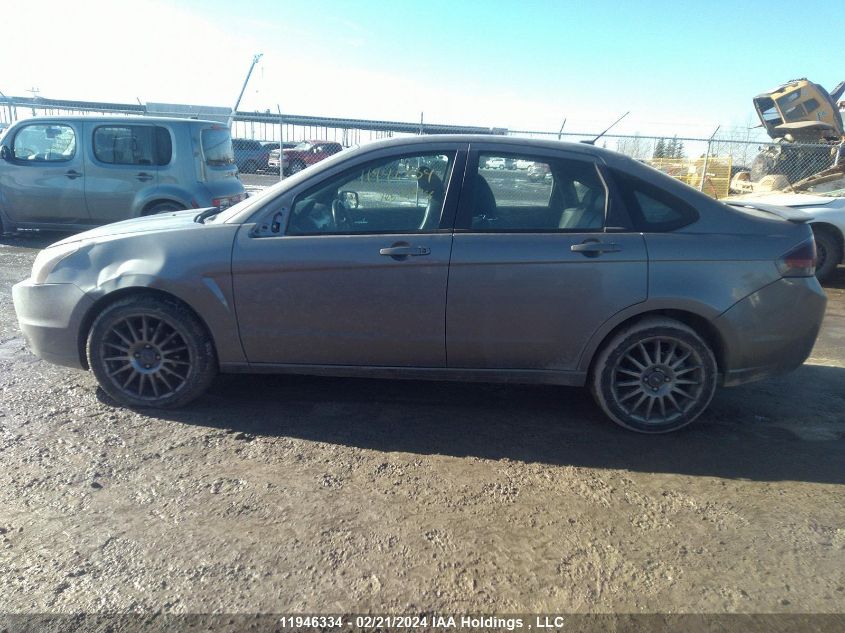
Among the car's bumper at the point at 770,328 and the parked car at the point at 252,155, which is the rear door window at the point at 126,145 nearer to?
the car's bumper at the point at 770,328

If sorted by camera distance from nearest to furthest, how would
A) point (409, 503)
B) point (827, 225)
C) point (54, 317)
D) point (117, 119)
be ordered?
point (409, 503), point (54, 317), point (827, 225), point (117, 119)

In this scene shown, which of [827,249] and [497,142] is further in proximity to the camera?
[827,249]

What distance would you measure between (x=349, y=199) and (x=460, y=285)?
89cm

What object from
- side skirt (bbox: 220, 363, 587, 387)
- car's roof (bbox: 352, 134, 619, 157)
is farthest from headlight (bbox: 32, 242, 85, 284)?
car's roof (bbox: 352, 134, 619, 157)

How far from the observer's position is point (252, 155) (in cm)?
1673

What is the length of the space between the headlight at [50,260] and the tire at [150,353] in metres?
0.44

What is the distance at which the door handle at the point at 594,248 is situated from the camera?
358cm

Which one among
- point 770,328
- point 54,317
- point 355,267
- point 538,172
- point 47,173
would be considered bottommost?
point 54,317

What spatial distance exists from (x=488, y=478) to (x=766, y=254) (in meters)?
2.11

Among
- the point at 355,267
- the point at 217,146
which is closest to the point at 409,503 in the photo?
the point at 355,267

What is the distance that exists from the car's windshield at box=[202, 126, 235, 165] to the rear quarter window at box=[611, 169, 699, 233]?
21.8 feet

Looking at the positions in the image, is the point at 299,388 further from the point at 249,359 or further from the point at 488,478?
the point at 488,478

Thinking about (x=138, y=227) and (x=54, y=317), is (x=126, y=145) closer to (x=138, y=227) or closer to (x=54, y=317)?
(x=138, y=227)

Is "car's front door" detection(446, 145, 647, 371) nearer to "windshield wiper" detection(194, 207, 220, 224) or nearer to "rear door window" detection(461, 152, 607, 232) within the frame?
"rear door window" detection(461, 152, 607, 232)
